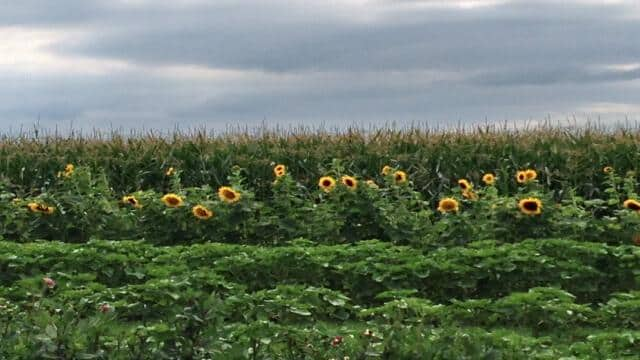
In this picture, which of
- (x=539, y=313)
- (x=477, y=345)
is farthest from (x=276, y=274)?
(x=477, y=345)

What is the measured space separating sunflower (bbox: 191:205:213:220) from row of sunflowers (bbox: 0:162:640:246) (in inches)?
0.4

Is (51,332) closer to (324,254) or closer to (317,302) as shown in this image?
(317,302)

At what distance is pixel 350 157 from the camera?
13266 millimetres

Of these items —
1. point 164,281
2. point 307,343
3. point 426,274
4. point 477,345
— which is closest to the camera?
point 477,345

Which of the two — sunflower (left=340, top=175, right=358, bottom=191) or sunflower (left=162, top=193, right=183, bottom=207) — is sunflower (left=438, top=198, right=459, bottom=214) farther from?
sunflower (left=162, top=193, right=183, bottom=207)

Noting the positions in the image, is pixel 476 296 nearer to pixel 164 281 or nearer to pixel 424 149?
pixel 164 281

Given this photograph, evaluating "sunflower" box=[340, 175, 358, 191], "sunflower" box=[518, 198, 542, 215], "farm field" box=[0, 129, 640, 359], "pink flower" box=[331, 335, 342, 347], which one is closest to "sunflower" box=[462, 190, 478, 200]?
"farm field" box=[0, 129, 640, 359]

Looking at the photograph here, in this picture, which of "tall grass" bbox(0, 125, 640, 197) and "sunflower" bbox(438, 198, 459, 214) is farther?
"tall grass" bbox(0, 125, 640, 197)

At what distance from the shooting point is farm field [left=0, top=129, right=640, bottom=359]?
4.78 metres

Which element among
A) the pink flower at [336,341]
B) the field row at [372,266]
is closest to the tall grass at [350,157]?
the field row at [372,266]

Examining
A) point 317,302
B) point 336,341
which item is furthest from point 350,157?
point 336,341

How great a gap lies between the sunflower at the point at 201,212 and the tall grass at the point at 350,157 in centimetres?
260

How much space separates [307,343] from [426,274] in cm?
298

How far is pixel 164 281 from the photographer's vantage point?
257 inches
